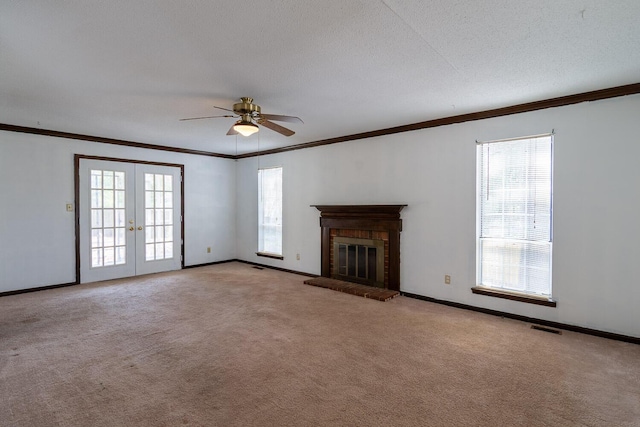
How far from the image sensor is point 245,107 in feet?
11.5

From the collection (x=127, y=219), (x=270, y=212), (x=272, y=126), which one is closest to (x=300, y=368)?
(x=272, y=126)

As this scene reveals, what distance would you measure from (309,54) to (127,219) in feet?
16.3

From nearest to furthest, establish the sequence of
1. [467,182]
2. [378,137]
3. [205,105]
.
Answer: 1. [205,105]
2. [467,182]
3. [378,137]

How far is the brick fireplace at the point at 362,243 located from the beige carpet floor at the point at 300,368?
85 centimetres

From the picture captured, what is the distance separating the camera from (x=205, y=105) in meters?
3.79

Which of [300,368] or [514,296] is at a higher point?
[514,296]

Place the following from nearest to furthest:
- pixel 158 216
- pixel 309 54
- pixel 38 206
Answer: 1. pixel 309 54
2. pixel 38 206
3. pixel 158 216

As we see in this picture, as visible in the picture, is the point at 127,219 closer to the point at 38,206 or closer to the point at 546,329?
the point at 38,206

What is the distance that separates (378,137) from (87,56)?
3.69 metres

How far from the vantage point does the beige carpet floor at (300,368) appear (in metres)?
2.13

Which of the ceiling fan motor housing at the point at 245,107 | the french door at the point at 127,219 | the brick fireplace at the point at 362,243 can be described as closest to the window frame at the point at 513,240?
the brick fireplace at the point at 362,243

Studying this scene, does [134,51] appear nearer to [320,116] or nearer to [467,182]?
[320,116]

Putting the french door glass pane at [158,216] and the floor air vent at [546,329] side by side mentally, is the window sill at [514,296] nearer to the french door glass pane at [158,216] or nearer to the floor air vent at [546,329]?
the floor air vent at [546,329]

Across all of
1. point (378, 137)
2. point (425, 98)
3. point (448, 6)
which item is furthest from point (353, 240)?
point (448, 6)
